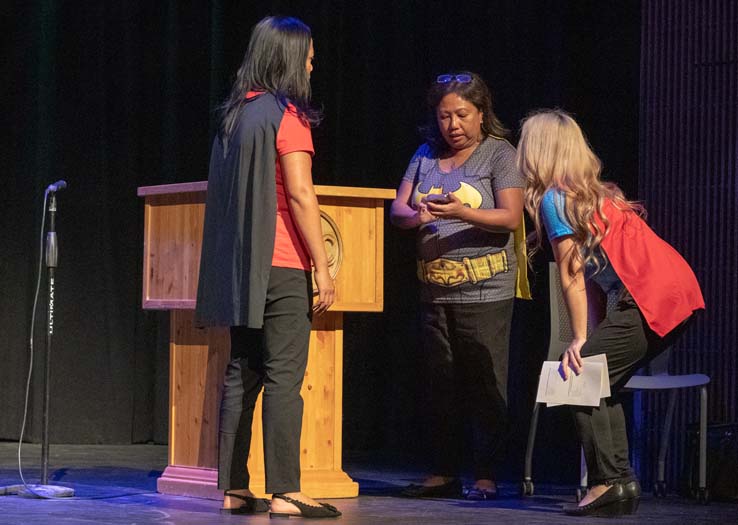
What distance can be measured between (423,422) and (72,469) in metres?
1.94

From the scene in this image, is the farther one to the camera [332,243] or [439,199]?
[332,243]

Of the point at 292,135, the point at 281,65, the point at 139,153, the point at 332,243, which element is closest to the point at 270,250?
the point at 292,135

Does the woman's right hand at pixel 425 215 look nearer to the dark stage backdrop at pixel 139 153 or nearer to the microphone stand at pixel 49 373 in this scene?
the microphone stand at pixel 49 373

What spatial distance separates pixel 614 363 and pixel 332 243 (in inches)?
43.5

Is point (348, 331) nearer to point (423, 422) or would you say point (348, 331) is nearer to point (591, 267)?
point (423, 422)

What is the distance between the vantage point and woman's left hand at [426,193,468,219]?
4203mm

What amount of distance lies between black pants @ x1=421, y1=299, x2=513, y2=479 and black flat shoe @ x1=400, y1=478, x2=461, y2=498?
0.04m

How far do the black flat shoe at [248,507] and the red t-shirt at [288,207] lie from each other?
2.55 ft

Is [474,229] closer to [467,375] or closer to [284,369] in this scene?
[467,375]

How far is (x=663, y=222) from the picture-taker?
5312 mm

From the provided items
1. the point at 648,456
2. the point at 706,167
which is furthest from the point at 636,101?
the point at 648,456

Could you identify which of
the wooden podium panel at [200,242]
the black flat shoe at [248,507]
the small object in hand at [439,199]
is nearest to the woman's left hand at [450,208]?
the small object in hand at [439,199]

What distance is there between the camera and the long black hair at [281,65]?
150 inches

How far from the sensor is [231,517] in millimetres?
3826
